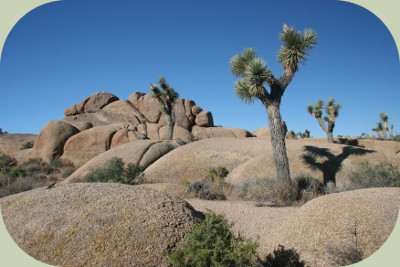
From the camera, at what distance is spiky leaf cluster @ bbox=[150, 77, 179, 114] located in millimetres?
35956

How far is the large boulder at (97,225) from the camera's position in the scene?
5824 mm

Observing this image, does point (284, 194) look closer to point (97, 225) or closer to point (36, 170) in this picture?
point (97, 225)

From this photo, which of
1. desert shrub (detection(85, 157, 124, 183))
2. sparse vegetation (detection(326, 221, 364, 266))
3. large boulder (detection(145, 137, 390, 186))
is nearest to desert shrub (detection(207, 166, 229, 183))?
large boulder (detection(145, 137, 390, 186))

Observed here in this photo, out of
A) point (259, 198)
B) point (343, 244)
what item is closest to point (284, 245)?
point (343, 244)

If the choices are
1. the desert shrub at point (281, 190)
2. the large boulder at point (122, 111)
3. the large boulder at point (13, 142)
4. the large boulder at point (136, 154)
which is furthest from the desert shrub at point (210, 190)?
the large boulder at point (122, 111)

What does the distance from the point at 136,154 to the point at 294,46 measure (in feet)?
41.2

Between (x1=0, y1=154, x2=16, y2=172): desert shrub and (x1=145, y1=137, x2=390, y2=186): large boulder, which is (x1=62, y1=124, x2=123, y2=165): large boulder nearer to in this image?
(x1=0, y1=154, x2=16, y2=172): desert shrub

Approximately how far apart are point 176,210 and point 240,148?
14.8m

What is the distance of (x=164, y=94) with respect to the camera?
36062 millimetres

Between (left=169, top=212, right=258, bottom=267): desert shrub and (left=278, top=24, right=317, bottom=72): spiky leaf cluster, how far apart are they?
1072 cm

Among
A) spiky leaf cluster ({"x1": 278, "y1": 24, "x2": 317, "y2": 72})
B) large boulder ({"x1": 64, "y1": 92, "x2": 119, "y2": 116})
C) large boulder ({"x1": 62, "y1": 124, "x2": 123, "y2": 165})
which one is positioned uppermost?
large boulder ({"x1": 64, "y1": 92, "x2": 119, "y2": 116})

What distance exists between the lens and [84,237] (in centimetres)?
605

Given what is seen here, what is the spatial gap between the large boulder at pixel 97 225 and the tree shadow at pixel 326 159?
1162 cm

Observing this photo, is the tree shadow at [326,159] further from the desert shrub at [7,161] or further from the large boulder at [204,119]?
the large boulder at [204,119]
